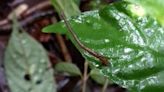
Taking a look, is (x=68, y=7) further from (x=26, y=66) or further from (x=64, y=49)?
(x=64, y=49)

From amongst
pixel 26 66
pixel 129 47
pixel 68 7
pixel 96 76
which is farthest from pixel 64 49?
pixel 129 47

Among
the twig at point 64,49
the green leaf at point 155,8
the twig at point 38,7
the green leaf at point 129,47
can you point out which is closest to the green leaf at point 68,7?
the green leaf at point 129,47

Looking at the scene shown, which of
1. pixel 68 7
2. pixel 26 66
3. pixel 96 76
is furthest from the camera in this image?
pixel 26 66

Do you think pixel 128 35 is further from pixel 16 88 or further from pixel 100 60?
pixel 16 88

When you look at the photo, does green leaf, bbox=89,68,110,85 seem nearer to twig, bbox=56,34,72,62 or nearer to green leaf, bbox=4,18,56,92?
green leaf, bbox=4,18,56,92

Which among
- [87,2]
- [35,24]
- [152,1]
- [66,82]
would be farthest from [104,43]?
[35,24]

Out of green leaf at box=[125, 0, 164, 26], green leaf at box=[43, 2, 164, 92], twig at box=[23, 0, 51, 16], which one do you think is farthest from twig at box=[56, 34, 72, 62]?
green leaf at box=[125, 0, 164, 26]
